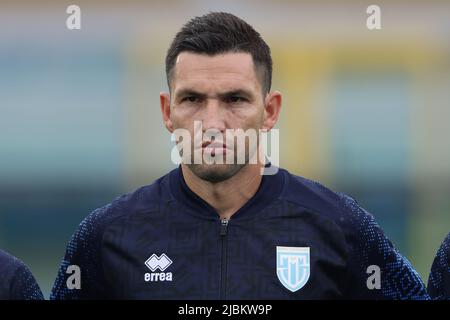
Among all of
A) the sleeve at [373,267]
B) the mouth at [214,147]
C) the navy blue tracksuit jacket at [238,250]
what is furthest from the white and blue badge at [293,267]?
the mouth at [214,147]

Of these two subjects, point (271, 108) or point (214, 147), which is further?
point (271, 108)

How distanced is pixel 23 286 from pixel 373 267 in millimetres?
1238

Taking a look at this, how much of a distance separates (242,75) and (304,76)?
4.82 m

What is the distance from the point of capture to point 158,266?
2824 mm

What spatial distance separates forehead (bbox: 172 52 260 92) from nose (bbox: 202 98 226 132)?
0.06 metres

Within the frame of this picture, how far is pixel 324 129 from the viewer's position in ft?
25.2

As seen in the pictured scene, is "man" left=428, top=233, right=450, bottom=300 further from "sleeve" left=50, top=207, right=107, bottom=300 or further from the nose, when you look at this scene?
"sleeve" left=50, top=207, right=107, bottom=300

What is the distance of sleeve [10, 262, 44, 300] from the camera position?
2.81m

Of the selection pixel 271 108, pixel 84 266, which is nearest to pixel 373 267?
pixel 271 108

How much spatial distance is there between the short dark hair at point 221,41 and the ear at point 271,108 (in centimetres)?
3

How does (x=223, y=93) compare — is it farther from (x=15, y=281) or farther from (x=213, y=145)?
(x=15, y=281)

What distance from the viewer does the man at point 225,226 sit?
2.78 metres
